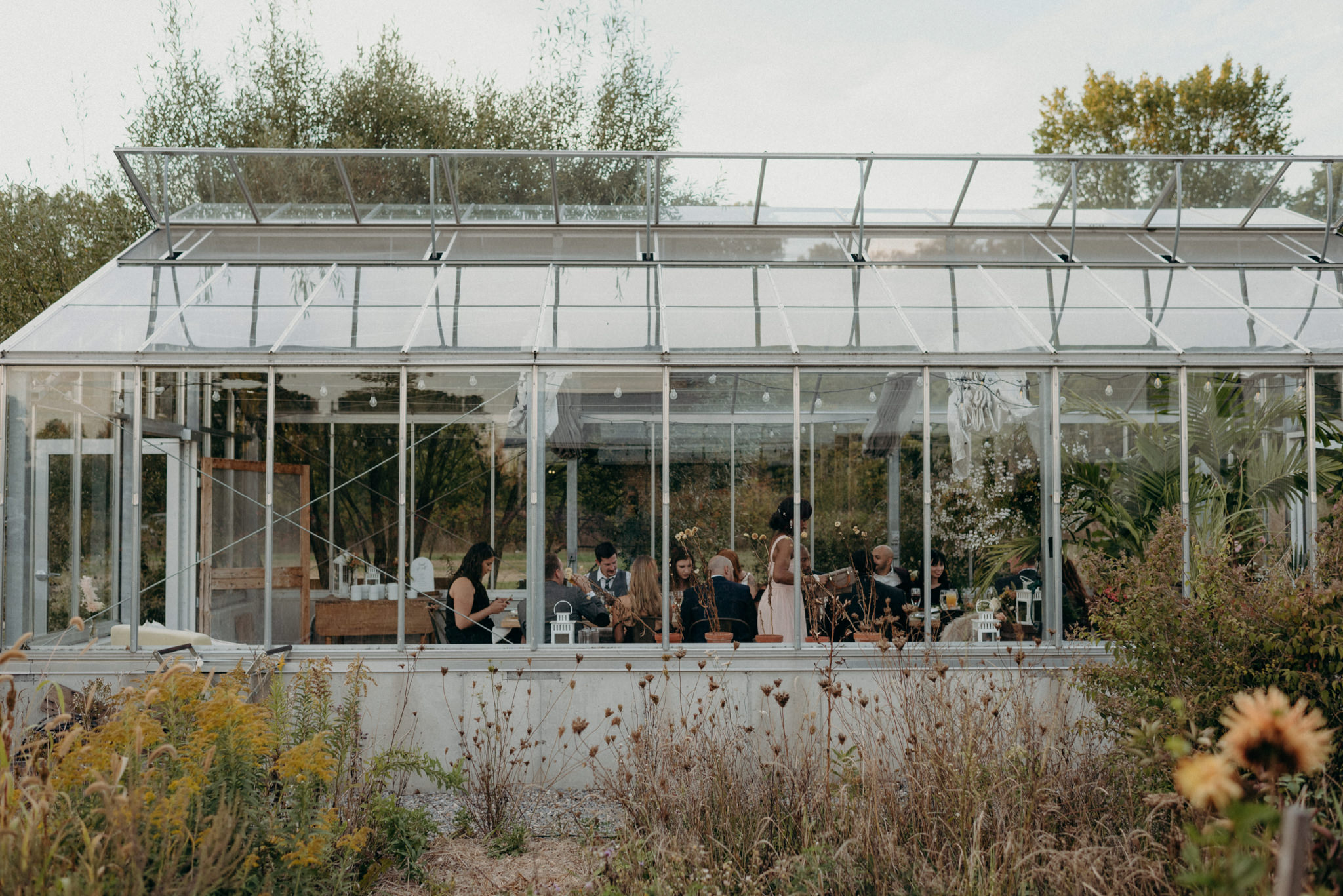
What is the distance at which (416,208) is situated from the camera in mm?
9133

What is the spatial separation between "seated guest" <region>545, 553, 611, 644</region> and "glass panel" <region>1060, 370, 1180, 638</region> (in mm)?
3356

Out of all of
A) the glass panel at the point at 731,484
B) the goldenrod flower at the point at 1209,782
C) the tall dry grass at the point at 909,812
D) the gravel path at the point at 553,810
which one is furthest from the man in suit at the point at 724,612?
the goldenrod flower at the point at 1209,782

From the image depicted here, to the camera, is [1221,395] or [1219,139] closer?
[1221,395]

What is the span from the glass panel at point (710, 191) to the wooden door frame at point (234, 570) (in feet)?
14.6

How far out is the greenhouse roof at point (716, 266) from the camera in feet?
22.0

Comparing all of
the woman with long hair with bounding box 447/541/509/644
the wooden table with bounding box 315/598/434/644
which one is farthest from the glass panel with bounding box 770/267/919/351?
the wooden table with bounding box 315/598/434/644

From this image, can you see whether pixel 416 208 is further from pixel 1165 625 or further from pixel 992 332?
pixel 1165 625

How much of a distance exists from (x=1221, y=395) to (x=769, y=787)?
477 centimetres

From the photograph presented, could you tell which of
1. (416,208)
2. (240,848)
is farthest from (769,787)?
(416,208)

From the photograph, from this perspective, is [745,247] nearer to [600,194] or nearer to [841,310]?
[600,194]

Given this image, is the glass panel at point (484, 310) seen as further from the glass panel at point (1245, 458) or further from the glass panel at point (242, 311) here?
the glass panel at point (1245, 458)

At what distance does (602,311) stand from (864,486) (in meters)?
3.41

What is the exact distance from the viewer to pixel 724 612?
269 inches

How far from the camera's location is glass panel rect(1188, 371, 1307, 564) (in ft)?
21.7
